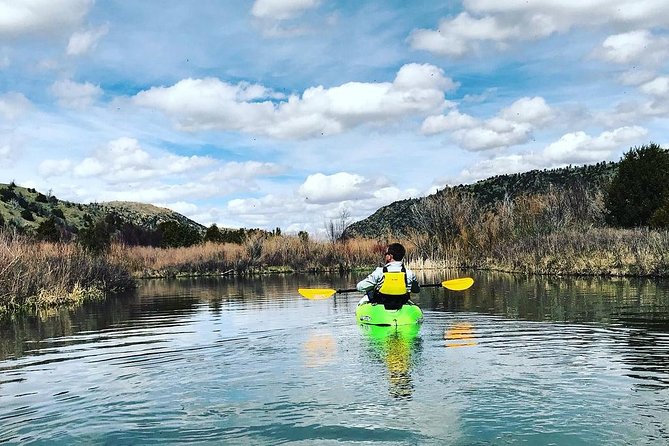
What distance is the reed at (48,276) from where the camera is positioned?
21219 mm

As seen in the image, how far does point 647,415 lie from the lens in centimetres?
690

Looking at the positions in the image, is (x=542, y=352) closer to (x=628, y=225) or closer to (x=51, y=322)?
(x=51, y=322)

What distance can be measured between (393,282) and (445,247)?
29.7m

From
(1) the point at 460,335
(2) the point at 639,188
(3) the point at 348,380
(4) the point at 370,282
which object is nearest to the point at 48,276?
(4) the point at 370,282

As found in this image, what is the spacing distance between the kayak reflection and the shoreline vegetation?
1294 centimetres

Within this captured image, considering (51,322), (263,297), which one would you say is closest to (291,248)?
(263,297)

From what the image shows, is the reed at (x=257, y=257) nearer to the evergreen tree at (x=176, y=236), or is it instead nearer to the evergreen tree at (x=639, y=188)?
the evergreen tree at (x=176, y=236)

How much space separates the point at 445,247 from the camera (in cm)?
4247

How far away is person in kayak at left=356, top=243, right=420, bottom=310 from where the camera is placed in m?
13.3

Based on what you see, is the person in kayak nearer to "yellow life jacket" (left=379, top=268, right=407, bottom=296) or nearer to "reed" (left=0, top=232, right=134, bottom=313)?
"yellow life jacket" (left=379, top=268, right=407, bottom=296)

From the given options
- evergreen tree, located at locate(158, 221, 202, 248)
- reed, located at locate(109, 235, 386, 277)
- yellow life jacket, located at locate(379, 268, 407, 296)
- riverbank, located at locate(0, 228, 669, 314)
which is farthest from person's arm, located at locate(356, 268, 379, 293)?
evergreen tree, located at locate(158, 221, 202, 248)

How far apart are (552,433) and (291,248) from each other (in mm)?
42336

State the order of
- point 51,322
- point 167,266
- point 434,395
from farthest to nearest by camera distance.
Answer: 1. point 167,266
2. point 51,322
3. point 434,395

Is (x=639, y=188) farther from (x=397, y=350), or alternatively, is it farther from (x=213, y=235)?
(x=213, y=235)
